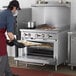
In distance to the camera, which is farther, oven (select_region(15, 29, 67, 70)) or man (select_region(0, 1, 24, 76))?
oven (select_region(15, 29, 67, 70))

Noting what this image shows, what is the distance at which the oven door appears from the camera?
4.56 m

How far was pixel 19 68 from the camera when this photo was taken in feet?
15.4

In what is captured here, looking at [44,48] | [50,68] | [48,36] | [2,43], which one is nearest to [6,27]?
[2,43]

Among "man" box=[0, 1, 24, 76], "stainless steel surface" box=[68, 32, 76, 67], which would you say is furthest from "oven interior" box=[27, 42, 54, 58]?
"man" box=[0, 1, 24, 76]

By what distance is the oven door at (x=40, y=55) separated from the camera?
456 centimetres

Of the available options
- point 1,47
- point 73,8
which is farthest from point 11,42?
point 73,8

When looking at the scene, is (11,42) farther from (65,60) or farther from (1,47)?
(65,60)

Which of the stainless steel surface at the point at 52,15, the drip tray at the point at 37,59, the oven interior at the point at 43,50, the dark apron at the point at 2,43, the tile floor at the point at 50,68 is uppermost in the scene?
the stainless steel surface at the point at 52,15

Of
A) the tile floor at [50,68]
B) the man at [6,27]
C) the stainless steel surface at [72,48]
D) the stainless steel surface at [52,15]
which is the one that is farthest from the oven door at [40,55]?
the man at [6,27]

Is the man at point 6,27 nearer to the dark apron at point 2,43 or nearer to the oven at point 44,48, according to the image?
the dark apron at point 2,43

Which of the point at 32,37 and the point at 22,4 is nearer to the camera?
the point at 32,37

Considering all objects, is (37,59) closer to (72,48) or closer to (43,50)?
(43,50)

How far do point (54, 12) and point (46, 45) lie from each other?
2.93ft

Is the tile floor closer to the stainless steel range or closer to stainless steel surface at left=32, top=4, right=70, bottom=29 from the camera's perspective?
the stainless steel range
